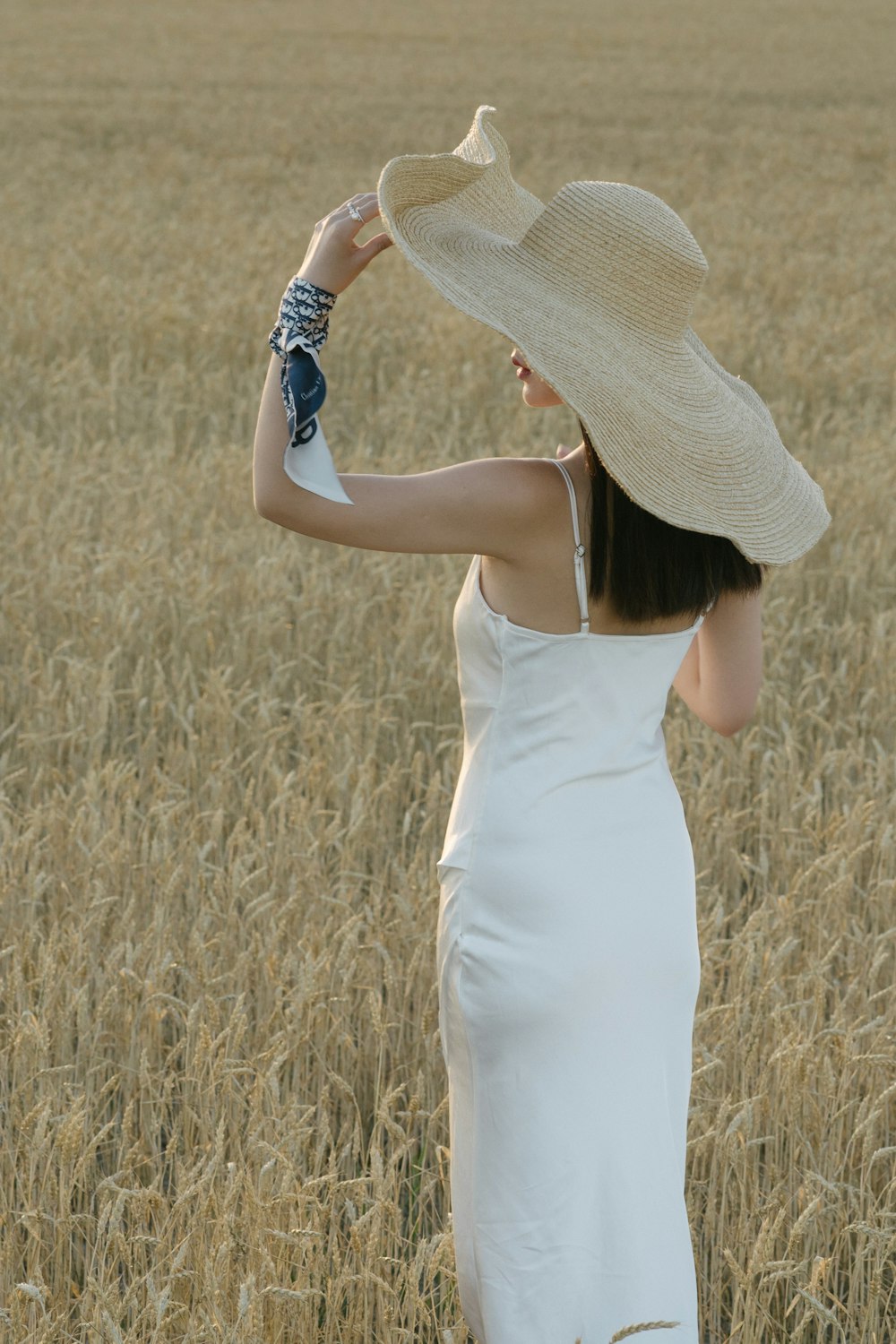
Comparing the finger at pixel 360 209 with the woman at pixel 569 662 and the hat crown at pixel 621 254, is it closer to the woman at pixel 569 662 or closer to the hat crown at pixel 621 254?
the woman at pixel 569 662

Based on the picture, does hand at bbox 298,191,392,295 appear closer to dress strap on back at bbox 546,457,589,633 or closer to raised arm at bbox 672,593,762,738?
dress strap on back at bbox 546,457,589,633

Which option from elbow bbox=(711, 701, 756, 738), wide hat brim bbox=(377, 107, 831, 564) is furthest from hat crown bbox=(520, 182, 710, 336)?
elbow bbox=(711, 701, 756, 738)

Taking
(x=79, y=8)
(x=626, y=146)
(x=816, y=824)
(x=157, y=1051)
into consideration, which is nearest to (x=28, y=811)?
(x=157, y=1051)

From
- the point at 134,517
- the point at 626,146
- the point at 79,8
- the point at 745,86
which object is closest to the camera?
the point at 134,517

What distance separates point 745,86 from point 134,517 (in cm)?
1930

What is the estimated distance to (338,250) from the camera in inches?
58.2

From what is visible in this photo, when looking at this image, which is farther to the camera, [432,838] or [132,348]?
[132,348]

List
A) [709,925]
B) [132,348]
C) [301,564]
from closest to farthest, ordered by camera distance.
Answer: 1. [709,925]
2. [301,564]
3. [132,348]

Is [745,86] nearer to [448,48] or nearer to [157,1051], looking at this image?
[448,48]

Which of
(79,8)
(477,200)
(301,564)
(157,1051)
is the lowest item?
(157,1051)

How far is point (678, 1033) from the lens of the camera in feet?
5.22

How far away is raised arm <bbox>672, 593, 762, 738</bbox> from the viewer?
66.6 inches

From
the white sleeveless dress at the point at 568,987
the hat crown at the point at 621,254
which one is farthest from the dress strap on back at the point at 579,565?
the hat crown at the point at 621,254

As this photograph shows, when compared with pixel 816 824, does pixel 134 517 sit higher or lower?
higher
